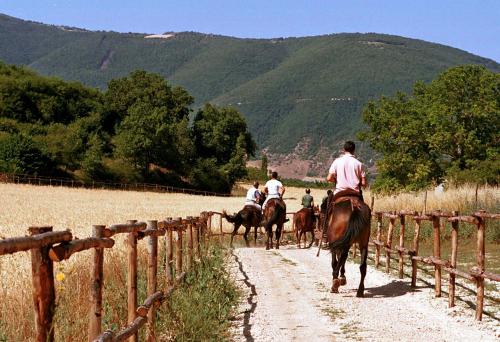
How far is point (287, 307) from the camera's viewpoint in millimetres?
11164

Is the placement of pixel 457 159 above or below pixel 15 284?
above

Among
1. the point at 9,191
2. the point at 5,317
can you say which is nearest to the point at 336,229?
the point at 5,317

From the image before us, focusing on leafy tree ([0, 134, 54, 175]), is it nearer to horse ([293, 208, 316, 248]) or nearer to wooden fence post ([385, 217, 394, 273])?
horse ([293, 208, 316, 248])

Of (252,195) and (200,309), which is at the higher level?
(252,195)

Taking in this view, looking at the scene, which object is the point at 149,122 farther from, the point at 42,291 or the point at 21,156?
the point at 42,291

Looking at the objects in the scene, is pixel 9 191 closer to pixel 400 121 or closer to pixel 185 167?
pixel 400 121

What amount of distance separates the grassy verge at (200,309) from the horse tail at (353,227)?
2040 millimetres

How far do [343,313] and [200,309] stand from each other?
247 cm

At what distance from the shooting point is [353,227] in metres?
12.5

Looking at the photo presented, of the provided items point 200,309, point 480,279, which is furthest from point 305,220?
point 200,309

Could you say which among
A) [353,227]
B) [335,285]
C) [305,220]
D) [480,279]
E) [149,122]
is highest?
[149,122]

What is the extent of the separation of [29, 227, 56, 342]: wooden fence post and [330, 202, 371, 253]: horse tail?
28.3ft

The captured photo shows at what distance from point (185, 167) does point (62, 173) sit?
1664 cm

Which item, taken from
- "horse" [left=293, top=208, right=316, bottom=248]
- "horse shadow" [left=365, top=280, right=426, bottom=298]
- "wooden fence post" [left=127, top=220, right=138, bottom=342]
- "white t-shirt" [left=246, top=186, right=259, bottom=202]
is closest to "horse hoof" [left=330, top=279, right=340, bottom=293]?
"horse shadow" [left=365, top=280, right=426, bottom=298]
